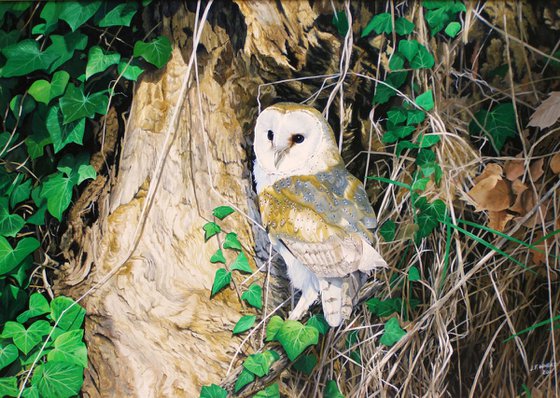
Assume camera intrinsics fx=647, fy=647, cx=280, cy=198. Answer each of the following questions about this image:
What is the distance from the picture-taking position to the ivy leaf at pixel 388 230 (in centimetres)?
124

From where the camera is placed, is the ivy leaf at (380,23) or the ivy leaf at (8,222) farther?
the ivy leaf at (8,222)

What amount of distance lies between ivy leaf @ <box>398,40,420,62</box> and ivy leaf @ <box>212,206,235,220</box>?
0.44 m

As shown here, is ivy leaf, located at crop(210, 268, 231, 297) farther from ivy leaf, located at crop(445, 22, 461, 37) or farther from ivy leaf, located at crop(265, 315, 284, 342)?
ivy leaf, located at crop(445, 22, 461, 37)

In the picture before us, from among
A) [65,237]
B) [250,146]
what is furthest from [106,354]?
[250,146]

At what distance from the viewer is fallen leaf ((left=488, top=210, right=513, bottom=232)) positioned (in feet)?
3.97

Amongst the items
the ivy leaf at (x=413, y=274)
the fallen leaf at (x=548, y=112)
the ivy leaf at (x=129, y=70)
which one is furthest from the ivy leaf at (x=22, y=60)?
the fallen leaf at (x=548, y=112)

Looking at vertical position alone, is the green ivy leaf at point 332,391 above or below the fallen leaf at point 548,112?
below

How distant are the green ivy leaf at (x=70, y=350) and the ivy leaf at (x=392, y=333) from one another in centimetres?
59

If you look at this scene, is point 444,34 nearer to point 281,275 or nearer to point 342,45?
point 342,45

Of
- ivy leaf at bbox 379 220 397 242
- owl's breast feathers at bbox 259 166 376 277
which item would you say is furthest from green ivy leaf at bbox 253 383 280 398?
ivy leaf at bbox 379 220 397 242

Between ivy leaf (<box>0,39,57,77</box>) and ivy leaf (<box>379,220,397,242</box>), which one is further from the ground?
ivy leaf (<box>0,39,57,77</box>)

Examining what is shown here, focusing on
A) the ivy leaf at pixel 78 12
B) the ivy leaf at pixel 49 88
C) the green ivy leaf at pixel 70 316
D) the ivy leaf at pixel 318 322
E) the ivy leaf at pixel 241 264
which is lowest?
the ivy leaf at pixel 318 322

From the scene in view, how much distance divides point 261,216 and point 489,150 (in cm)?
45

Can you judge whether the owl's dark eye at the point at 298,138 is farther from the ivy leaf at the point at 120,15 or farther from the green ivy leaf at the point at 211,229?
the ivy leaf at the point at 120,15
